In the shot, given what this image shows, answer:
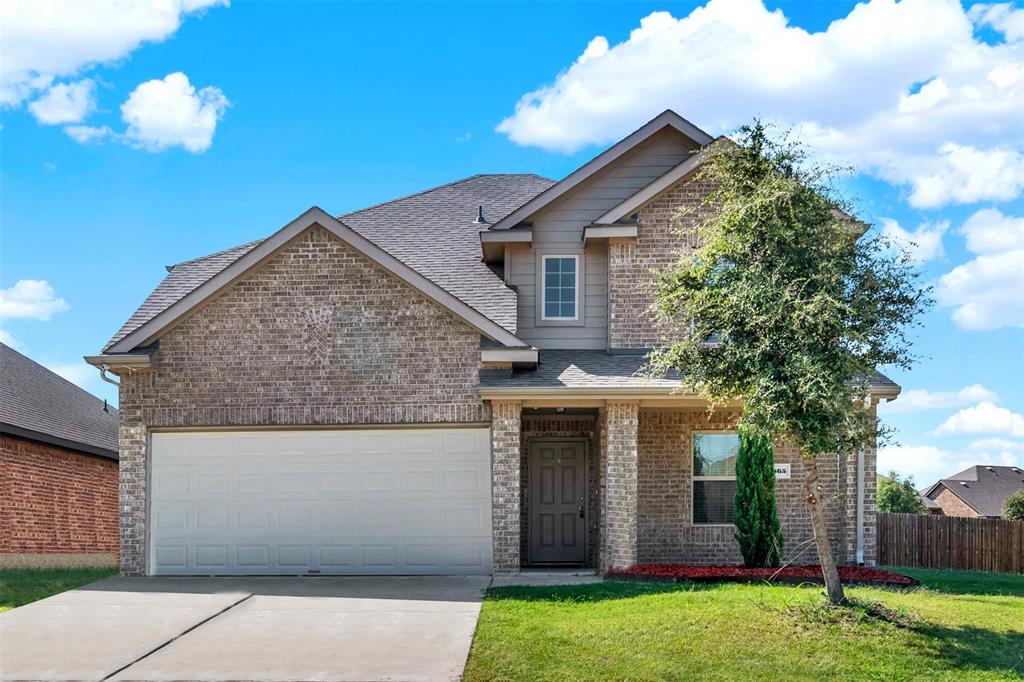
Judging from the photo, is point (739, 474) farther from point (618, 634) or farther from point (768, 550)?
point (618, 634)

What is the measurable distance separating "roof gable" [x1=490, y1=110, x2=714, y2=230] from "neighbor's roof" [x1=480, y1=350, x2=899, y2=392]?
2.81m

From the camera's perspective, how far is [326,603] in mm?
12953

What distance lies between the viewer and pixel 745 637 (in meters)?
10.5

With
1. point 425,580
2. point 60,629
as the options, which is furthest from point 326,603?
point 60,629

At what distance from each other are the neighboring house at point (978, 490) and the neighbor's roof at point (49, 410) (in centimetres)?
3471

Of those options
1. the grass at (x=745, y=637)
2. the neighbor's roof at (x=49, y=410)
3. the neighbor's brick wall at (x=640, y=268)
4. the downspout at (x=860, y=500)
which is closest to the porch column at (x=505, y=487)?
the grass at (x=745, y=637)

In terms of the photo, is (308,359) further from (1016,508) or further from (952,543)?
(1016,508)

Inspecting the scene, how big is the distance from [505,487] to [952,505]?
3590cm

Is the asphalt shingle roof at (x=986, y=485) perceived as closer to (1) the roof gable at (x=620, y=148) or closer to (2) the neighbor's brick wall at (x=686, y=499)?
(2) the neighbor's brick wall at (x=686, y=499)

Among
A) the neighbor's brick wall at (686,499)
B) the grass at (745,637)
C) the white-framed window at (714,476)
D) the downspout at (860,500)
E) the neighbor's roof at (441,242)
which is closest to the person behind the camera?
the grass at (745,637)

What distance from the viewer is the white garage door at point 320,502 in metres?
15.5

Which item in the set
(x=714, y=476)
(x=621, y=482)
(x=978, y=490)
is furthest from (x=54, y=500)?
(x=978, y=490)

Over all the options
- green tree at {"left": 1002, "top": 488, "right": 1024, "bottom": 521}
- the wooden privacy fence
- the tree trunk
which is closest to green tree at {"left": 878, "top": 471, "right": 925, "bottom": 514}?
green tree at {"left": 1002, "top": 488, "right": 1024, "bottom": 521}

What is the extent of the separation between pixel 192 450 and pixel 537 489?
5861mm
